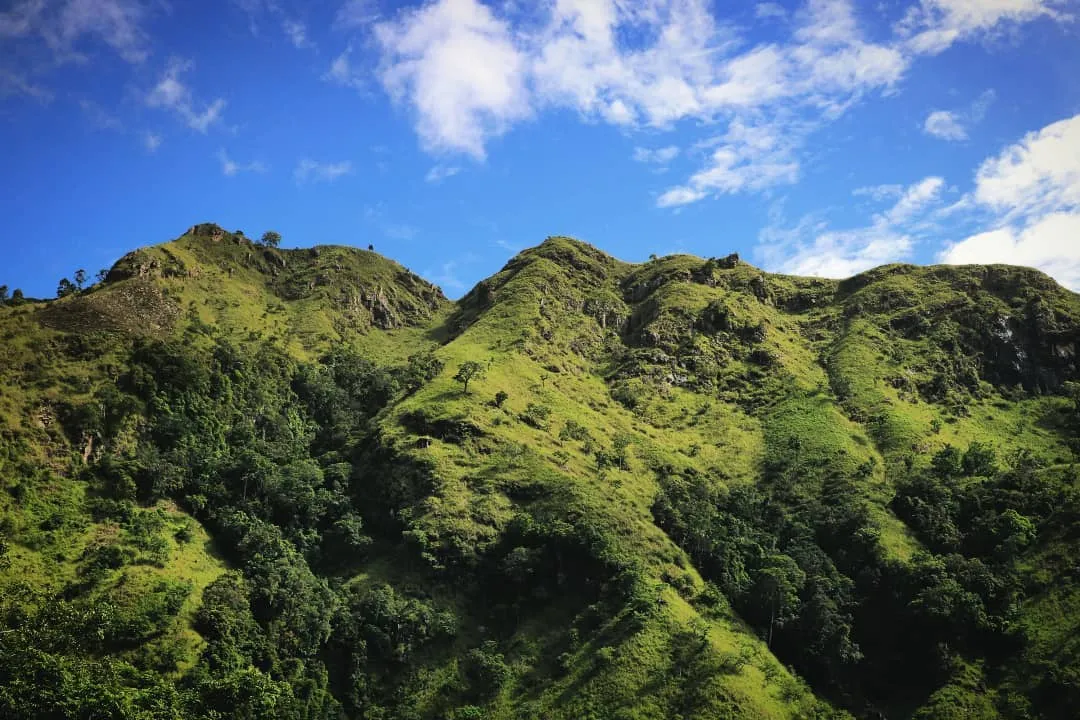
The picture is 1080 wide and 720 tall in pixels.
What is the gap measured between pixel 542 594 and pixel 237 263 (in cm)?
11659

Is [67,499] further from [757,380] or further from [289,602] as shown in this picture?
[757,380]

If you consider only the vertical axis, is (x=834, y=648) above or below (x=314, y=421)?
below

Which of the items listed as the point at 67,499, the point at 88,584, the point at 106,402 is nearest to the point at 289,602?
the point at 88,584

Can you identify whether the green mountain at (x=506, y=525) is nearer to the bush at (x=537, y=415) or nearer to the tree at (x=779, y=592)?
the tree at (x=779, y=592)

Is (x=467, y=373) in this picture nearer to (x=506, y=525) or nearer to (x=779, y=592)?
(x=506, y=525)

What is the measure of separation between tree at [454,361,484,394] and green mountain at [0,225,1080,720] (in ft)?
3.65

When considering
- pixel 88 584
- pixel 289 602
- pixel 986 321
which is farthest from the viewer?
pixel 986 321

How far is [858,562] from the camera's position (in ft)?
345

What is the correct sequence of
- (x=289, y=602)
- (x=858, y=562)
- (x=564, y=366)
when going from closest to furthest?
(x=289, y=602)
(x=858, y=562)
(x=564, y=366)

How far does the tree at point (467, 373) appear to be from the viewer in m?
130

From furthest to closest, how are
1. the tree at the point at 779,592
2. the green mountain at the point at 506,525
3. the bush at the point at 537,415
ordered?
the bush at the point at 537,415
the tree at the point at 779,592
the green mountain at the point at 506,525

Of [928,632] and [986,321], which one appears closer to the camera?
[928,632]

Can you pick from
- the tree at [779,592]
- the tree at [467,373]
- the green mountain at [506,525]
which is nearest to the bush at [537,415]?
the green mountain at [506,525]

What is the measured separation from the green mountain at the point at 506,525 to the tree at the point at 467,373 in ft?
3.65
